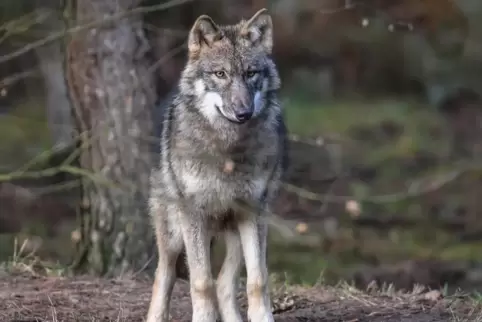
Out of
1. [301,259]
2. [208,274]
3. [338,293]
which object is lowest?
[301,259]

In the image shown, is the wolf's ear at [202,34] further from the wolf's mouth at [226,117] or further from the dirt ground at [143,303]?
the dirt ground at [143,303]

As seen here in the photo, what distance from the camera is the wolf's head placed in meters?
5.54

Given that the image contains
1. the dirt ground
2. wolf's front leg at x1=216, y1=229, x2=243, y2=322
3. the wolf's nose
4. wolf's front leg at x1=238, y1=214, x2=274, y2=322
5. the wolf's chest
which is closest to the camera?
the wolf's nose

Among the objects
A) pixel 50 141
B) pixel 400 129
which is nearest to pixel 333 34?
pixel 400 129

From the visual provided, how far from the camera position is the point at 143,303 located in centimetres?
661

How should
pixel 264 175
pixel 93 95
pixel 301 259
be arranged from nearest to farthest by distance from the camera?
pixel 264 175 → pixel 93 95 → pixel 301 259

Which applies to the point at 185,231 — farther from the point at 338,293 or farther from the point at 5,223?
the point at 5,223

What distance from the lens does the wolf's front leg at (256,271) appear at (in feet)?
18.9

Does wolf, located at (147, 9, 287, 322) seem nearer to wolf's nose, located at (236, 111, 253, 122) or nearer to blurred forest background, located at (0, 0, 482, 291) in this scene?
wolf's nose, located at (236, 111, 253, 122)

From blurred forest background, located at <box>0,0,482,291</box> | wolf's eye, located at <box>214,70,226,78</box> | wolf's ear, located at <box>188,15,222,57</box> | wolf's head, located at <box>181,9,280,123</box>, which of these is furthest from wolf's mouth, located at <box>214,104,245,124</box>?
blurred forest background, located at <box>0,0,482,291</box>

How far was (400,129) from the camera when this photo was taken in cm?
1783

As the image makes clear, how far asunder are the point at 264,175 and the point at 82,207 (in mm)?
2972

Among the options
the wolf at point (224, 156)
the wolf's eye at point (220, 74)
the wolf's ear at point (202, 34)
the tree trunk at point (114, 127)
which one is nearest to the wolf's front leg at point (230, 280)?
the wolf at point (224, 156)

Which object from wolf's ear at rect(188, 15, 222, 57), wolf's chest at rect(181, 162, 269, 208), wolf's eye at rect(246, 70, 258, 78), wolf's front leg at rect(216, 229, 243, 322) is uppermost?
wolf's ear at rect(188, 15, 222, 57)
